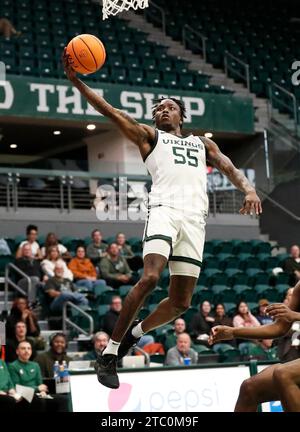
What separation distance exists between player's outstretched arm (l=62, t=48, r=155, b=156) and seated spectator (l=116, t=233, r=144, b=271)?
30.9 ft

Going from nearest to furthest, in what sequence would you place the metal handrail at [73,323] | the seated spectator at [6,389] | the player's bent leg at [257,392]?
the player's bent leg at [257,392] → the seated spectator at [6,389] → the metal handrail at [73,323]

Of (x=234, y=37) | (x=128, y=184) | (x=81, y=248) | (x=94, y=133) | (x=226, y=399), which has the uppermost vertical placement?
(x=234, y=37)

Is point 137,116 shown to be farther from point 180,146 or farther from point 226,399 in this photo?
point 180,146

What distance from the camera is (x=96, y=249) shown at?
16875mm

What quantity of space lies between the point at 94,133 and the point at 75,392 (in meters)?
12.7

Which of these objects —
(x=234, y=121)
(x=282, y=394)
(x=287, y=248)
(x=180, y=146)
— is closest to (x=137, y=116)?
(x=234, y=121)

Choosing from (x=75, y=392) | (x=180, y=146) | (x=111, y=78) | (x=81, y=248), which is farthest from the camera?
(x=111, y=78)

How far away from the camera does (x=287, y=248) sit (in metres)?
21.2

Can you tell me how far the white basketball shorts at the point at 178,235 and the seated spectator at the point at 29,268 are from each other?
818 cm

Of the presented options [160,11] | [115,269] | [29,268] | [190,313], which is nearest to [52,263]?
[29,268]

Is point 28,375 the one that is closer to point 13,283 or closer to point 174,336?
point 174,336

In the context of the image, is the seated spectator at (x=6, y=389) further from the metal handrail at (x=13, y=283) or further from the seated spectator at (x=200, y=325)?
the seated spectator at (x=200, y=325)

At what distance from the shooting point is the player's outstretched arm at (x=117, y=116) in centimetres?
709

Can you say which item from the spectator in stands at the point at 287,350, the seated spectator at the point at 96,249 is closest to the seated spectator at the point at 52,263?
the seated spectator at the point at 96,249
